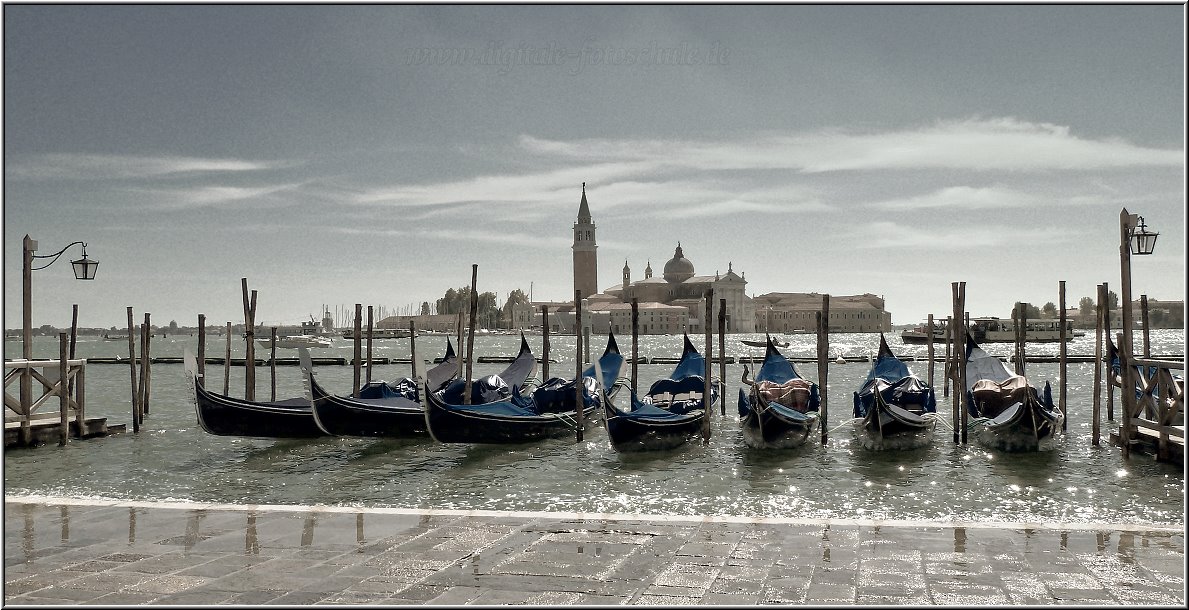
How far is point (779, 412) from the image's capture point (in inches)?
442

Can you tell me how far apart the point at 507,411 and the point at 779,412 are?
11.3 ft

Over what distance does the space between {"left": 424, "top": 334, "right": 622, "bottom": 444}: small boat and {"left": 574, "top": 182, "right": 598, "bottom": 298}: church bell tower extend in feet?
284

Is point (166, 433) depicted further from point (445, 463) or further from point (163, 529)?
point (163, 529)

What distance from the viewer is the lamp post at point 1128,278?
867 centimetres

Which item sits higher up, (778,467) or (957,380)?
(957,380)

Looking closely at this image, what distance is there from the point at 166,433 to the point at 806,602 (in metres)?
12.9

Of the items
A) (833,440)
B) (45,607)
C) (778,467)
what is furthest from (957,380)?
(45,607)

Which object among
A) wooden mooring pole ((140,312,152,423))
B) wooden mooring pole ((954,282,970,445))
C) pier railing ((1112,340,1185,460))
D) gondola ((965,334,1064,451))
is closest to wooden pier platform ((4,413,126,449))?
wooden mooring pole ((140,312,152,423))

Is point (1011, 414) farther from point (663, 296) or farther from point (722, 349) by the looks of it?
point (663, 296)

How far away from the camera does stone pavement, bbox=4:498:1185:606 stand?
142 inches

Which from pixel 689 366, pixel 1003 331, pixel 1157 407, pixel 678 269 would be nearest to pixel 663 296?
pixel 678 269

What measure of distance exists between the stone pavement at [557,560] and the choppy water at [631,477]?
2.78 m

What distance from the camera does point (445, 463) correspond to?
10609 mm

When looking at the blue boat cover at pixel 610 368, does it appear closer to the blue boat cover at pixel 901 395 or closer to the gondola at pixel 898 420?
the blue boat cover at pixel 901 395
